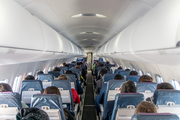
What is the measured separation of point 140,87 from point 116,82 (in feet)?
2.09

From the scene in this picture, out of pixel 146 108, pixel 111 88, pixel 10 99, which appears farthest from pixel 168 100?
pixel 10 99

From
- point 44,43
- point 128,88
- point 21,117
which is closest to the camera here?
point 21,117

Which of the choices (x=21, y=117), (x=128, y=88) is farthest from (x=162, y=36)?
(x=21, y=117)

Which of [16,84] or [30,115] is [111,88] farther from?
[16,84]

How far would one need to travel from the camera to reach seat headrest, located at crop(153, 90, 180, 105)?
2.47 meters

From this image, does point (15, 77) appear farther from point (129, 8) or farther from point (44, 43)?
point (129, 8)

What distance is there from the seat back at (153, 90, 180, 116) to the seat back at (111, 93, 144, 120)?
374mm

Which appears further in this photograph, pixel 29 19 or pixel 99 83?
pixel 99 83

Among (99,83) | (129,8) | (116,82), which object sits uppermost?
(129,8)

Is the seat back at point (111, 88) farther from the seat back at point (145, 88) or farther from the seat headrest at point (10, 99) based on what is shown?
the seat headrest at point (10, 99)

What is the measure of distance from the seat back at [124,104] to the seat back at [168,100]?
37 centimetres

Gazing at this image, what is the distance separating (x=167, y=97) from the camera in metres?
2.48

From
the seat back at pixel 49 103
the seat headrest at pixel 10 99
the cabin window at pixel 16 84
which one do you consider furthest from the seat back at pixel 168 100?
the cabin window at pixel 16 84

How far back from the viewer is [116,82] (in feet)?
12.5
